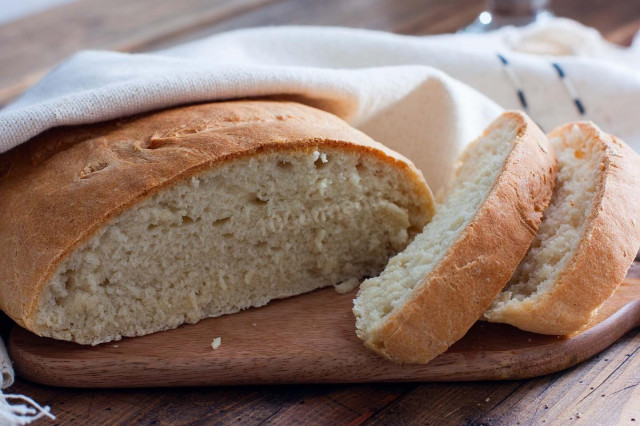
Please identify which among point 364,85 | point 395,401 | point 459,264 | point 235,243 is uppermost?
point 364,85

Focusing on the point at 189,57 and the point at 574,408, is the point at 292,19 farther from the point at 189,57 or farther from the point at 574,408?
the point at 574,408

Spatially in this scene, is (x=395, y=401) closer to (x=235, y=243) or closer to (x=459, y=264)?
(x=459, y=264)

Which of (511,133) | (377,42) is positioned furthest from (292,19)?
(511,133)

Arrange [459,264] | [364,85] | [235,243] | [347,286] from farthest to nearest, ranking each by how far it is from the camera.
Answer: [364,85] < [347,286] < [235,243] < [459,264]

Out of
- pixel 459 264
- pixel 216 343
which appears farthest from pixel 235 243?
pixel 459 264

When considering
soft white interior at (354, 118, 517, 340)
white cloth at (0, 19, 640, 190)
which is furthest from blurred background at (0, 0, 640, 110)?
soft white interior at (354, 118, 517, 340)

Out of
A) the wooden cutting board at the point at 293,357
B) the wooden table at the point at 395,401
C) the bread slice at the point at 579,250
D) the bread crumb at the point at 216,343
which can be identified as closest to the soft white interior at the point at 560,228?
the bread slice at the point at 579,250

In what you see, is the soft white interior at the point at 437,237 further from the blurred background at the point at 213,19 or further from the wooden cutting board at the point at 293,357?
the blurred background at the point at 213,19
